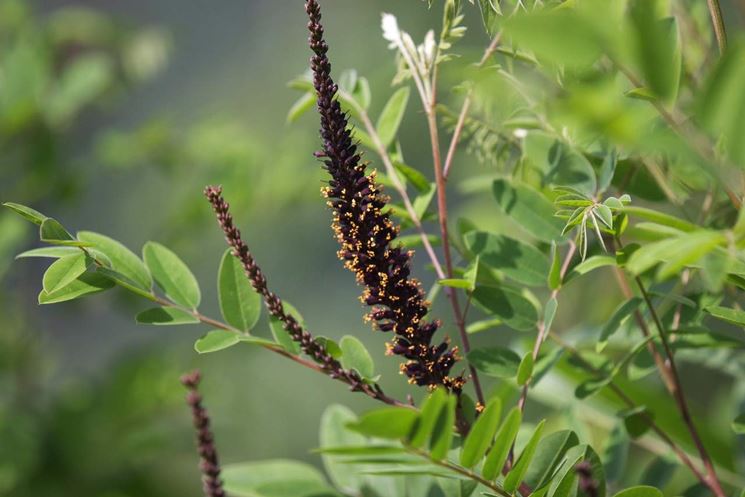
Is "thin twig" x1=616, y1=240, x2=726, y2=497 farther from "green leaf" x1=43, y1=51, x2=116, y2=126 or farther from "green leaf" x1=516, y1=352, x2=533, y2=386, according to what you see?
"green leaf" x1=43, y1=51, x2=116, y2=126

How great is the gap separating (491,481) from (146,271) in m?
0.16

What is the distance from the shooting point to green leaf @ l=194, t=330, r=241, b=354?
32 cm

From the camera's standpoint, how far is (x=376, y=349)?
1.52 meters

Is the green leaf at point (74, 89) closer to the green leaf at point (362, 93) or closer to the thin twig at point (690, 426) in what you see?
Answer: the green leaf at point (362, 93)

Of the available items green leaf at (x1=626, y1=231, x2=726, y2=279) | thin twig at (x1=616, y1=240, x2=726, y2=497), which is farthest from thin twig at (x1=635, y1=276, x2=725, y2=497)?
green leaf at (x1=626, y1=231, x2=726, y2=279)

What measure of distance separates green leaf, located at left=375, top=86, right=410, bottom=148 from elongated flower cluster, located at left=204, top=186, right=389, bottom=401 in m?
0.14

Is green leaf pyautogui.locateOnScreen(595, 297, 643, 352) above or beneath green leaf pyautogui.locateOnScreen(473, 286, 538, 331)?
beneath

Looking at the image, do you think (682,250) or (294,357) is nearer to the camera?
(682,250)

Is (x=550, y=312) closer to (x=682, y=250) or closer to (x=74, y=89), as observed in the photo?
(x=682, y=250)

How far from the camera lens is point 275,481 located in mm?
372

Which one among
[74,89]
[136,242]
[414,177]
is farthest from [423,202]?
[136,242]

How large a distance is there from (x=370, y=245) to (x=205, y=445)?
10cm

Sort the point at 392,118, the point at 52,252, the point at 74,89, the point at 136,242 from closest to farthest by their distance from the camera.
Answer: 1. the point at 52,252
2. the point at 392,118
3. the point at 74,89
4. the point at 136,242

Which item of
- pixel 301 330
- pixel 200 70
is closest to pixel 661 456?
pixel 301 330
